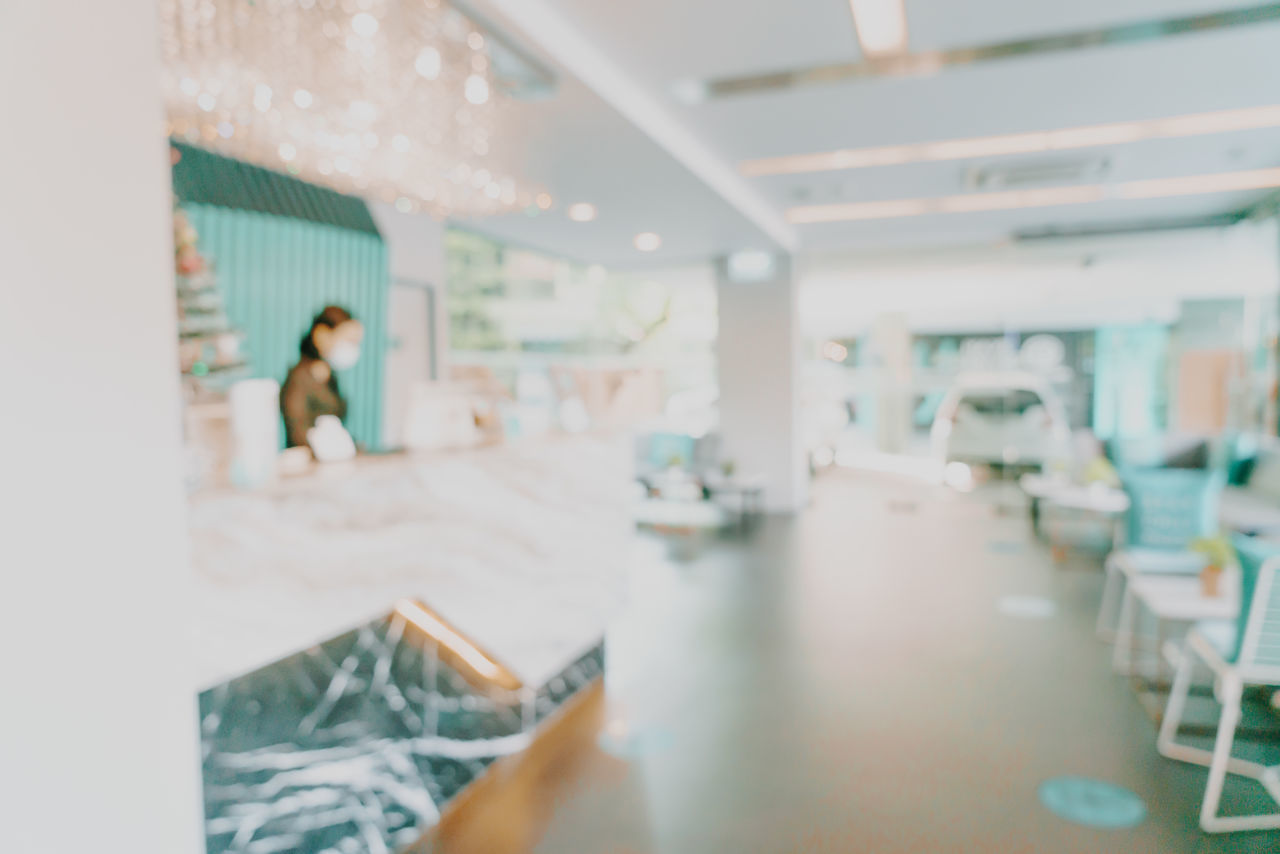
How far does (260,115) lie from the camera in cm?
414

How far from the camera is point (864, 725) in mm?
3711

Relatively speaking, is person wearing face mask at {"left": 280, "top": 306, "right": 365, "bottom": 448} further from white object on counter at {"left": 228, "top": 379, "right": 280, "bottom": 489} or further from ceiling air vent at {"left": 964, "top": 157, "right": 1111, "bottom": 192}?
ceiling air vent at {"left": 964, "top": 157, "right": 1111, "bottom": 192}

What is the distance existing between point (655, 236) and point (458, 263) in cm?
218

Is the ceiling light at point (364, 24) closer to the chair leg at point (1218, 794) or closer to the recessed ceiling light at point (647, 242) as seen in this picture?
the chair leg at point (1218, 794)

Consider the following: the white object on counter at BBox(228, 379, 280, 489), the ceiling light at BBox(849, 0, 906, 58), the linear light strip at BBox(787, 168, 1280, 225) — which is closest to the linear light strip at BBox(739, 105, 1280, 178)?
the linear light strip at BBox(787, 168, 1280, 225)

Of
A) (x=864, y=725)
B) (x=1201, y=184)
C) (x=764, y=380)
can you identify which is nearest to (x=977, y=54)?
(x=864, y=725)

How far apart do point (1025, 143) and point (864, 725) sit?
4.35 meters

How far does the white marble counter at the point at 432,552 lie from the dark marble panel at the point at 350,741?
258 mm

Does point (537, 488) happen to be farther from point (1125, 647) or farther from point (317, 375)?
point (1125, 647)

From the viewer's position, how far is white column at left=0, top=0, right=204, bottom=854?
1.20m

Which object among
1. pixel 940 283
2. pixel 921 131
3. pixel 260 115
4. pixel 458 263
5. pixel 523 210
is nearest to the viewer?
pixel 260 115

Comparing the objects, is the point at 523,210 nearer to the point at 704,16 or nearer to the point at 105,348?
the point at 704,16

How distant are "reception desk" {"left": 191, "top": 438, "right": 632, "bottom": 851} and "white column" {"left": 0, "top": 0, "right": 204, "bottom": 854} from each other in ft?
3.09

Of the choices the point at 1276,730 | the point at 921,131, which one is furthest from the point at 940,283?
the point at 1276,730
